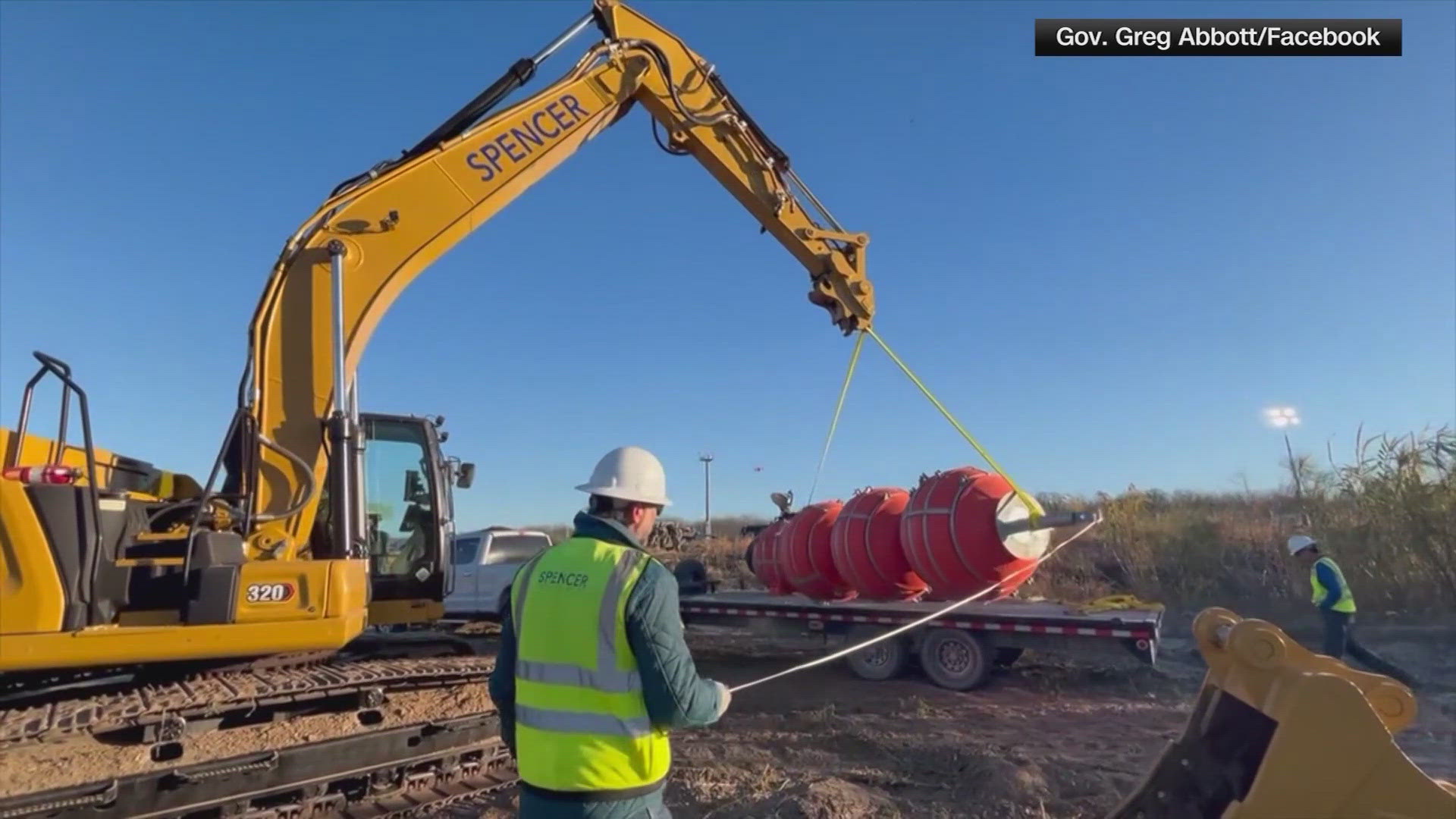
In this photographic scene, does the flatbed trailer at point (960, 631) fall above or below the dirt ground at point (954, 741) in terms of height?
above

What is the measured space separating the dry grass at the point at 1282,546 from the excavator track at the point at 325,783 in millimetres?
10898

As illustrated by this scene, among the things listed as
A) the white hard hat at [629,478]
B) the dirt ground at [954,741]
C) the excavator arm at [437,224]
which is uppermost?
the excavator arm at [437,224]

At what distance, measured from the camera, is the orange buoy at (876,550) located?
Result: 11.1m

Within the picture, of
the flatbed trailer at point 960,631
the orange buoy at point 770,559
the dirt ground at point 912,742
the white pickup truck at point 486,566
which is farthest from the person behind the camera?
the white pickup truck at point 486,566

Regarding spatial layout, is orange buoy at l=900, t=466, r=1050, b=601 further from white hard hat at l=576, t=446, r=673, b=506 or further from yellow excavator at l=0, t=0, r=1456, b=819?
white hard hat at l=576, t=446, r=673, b=506

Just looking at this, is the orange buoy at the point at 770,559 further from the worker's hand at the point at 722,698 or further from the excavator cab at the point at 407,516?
the worker's hand at the point at 722,698

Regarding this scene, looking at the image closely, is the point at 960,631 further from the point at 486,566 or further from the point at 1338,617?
the point at 486,566

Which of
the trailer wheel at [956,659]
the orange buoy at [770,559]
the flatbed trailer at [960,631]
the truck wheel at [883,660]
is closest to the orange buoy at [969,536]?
the flatbed trailer at [960,631]

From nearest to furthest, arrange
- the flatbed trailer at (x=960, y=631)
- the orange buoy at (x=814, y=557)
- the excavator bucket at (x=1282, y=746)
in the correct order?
the excavator bucket at (x=1282, y=746)
the flatbed trailer at (x=960, y=631)
the orange buoy at (x=814, y=557)

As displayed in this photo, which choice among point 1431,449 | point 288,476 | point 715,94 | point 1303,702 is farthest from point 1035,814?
point 1431,449

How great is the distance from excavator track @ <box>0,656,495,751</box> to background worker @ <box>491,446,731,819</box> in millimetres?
3443

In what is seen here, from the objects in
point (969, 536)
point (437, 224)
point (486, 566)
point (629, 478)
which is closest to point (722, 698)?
point (629, 478)

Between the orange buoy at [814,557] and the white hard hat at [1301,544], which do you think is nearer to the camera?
the white hard hat at [1301,544]

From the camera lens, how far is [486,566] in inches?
575
